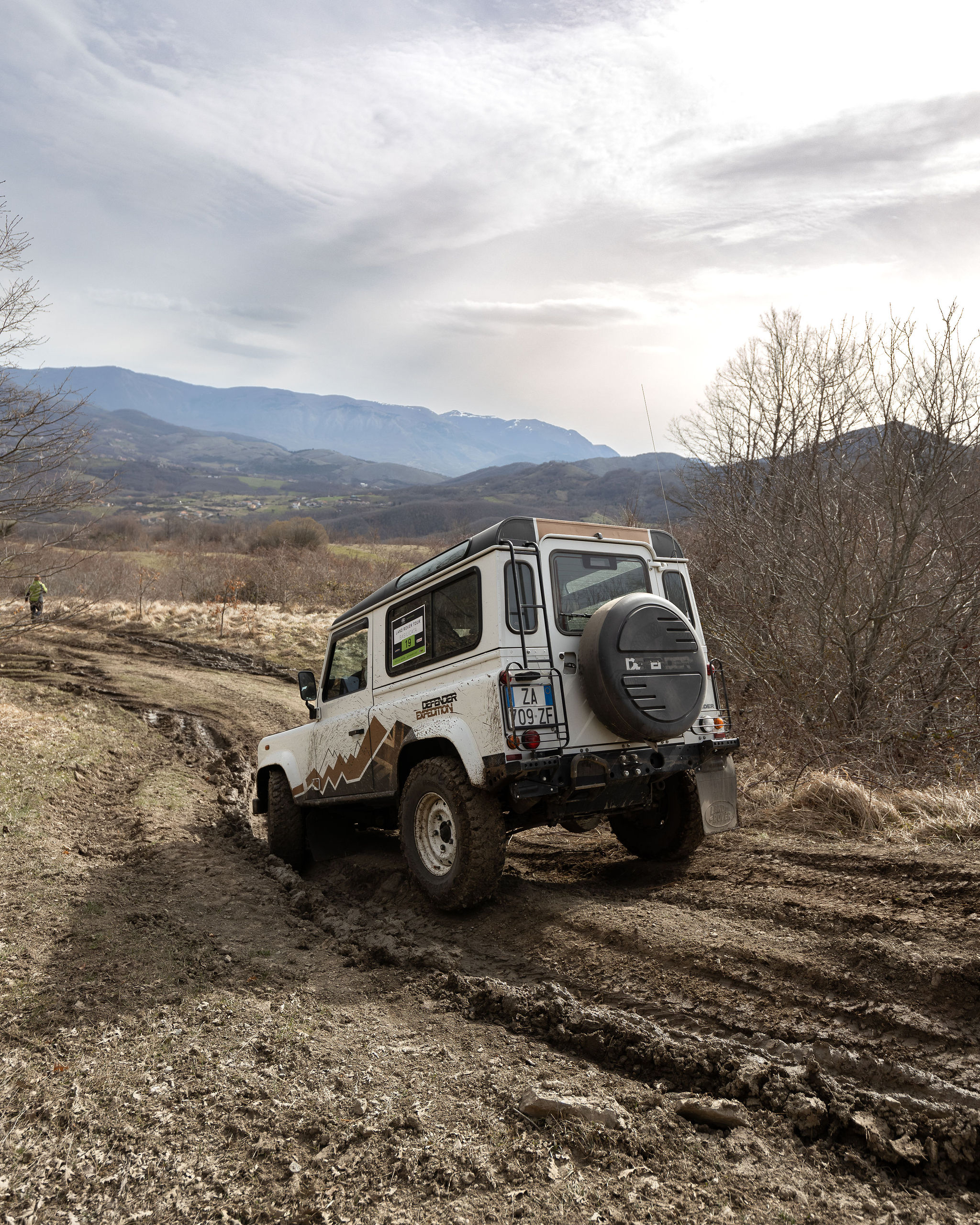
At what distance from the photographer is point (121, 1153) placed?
8.67 ft

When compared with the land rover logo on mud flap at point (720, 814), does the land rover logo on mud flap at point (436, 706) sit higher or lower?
higher

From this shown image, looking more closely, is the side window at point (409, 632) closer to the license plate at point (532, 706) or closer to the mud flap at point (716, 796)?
the license plate at point (532, 706)

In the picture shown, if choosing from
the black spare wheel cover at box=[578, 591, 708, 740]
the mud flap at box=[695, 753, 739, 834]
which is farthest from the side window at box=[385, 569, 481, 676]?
the mud flap at box=[695, 753, 739, 834]

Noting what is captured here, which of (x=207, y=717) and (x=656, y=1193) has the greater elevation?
(x=207, y=717)

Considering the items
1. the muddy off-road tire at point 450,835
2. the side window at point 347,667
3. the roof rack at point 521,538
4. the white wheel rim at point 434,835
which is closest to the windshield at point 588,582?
the roof rack at point 521,538

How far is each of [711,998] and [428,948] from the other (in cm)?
171

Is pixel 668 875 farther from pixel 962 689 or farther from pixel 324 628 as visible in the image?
pixel 324 628

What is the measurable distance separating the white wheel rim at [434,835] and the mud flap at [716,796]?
1.74 meters

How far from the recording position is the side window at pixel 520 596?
4.52m

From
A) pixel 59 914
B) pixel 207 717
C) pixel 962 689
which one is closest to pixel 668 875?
pixel 59 914

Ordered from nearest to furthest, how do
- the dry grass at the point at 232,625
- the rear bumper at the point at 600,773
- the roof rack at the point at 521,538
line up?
the rear bumper at the point at 600,773
the roof rack at the point at 521,538
the dry grass at the point at 232,625

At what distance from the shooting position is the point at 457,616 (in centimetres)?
496

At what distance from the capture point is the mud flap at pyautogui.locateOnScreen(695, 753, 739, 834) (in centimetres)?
498

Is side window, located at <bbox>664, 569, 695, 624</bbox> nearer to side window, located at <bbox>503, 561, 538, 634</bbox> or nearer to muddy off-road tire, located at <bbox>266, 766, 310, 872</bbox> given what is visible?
side window, located at <bbox>503, 561, 538, 634</bbox>
